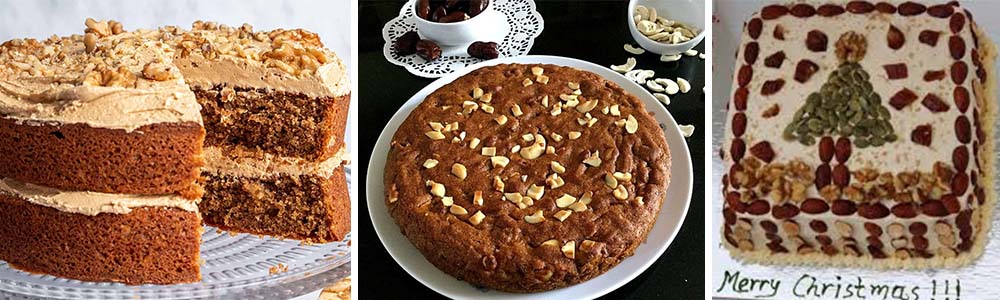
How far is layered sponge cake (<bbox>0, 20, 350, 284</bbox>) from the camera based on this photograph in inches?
46.3

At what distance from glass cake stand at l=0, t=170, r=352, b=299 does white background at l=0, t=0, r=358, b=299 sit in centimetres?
24

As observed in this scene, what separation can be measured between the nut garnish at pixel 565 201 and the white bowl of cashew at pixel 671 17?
58 cm

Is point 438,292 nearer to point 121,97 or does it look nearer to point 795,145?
point 121,97

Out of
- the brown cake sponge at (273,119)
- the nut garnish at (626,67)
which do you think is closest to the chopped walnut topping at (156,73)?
the brown cake sponge at (273,119)

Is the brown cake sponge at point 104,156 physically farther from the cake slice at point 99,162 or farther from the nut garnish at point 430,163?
the nut garnish at point 430,163

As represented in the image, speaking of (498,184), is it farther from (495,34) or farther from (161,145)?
(495,34)

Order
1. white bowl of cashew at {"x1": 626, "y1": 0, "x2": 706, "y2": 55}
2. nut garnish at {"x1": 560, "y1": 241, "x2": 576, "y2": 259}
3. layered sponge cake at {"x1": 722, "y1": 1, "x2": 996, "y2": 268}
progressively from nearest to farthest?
nut garnish at {"x1": 560, "y1": 241, "x2": 576, "y2": 259} < layered sponge cake at {"x1": 722, "y1": 1, "x2": 996, "y2": 268} < white bowl of cashew at {"x1": 626, "y1": 0, "x2": 706, "y2": 55}

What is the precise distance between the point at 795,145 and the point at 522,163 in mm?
510

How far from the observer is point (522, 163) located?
1170mm

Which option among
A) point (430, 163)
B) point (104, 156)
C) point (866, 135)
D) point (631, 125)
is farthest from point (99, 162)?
point (866, 135)

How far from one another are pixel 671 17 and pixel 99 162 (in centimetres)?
114

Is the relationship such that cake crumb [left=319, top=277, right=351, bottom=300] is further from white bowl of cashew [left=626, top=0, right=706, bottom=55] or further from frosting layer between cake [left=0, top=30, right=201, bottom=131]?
white bowl of cashew [left=626, top=0, right=706, bottom=55]

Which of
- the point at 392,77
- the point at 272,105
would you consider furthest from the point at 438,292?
the point at 392,77

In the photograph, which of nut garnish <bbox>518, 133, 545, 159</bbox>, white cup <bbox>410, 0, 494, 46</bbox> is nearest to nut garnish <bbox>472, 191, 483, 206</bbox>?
nut garnish <bbox>518, 133, 545, 159</bbox>
